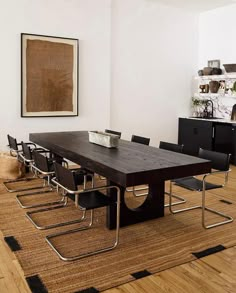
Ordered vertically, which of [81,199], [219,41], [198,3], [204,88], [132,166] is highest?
[198,3]

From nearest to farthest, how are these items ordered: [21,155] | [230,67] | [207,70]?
[21,155]
[230,67]
[207,70]

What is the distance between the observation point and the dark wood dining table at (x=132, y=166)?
2447 mm

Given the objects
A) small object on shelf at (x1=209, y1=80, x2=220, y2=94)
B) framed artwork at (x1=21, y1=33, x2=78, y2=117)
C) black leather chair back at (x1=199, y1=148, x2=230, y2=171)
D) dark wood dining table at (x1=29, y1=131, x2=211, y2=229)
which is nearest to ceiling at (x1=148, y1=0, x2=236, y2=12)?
small object on shelf at (x1=209, y1=80, x2=220, y2=94)

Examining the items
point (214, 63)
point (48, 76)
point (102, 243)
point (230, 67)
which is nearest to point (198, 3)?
point (214, 63)

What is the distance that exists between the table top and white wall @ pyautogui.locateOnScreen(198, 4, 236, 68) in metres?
3.77

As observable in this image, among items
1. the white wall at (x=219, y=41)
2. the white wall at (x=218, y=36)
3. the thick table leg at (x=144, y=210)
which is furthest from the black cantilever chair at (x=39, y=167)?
the white wall at (x=218, y=36)

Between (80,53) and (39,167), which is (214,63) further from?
(39,167)

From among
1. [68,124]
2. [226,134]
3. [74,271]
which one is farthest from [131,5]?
[74,271]

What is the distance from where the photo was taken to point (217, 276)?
2297mm

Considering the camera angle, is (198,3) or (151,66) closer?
(198,3)

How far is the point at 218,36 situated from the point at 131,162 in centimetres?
482

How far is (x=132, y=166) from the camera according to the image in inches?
101

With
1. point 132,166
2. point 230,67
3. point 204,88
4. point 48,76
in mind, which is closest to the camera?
point 132,166

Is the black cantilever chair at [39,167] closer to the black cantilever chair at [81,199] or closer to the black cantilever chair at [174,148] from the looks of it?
the black cantilever chair at [81,199]
